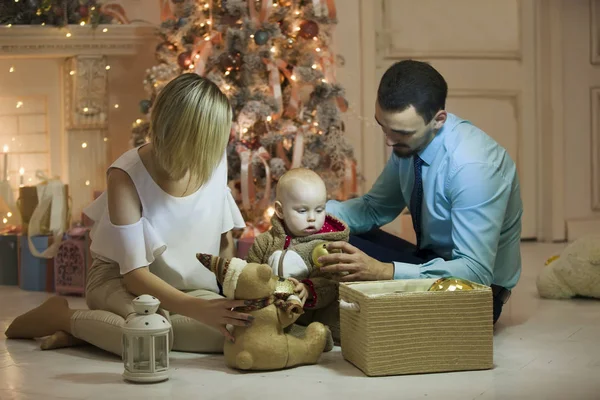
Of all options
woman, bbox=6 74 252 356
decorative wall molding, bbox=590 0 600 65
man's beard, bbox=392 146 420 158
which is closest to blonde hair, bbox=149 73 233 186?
woman, bbox=6 74 252 356

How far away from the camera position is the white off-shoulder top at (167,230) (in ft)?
9.25

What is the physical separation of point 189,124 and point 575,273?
1.89 m

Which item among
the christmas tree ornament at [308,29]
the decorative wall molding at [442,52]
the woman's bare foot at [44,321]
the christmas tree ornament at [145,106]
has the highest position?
the decorative wall molding at [442,52]

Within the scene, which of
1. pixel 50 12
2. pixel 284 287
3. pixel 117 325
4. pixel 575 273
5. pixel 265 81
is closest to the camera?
pixel 284 287

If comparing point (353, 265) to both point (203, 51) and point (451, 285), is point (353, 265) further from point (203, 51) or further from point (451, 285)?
point (203, 51)

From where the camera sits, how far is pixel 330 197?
15.3 feet

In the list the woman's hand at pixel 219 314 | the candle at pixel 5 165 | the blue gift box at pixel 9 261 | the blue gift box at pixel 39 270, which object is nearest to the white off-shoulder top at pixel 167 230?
the woman's hand at pixel 219 314

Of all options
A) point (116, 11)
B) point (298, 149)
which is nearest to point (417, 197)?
point (298, 149)

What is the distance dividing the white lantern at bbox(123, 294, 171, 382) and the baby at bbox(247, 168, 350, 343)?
49 cm

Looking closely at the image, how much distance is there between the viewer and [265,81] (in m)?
4.50

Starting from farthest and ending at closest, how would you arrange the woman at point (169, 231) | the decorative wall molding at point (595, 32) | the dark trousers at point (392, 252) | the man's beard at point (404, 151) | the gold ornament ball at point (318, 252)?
Result: the decorative wall molding at point (595, 32) < the dark trousers at point (392, 252) < the man's beard at point (404, 151) < the gold ornament ball at point (318, 252) < the woman at point (169, 231)

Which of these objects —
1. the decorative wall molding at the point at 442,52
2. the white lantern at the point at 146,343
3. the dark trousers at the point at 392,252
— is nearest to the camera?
the white lantern at the point at 146,343

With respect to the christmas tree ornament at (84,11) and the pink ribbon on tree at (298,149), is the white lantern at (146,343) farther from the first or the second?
the christmas tree ornament at (84,11)

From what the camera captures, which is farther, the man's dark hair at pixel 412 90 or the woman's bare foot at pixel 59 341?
the woman's bare foot at pixel 59 341
